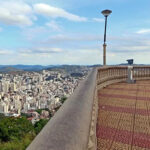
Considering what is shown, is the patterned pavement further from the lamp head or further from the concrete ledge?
the lamp head

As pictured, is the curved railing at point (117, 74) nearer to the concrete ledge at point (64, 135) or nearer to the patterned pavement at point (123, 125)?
the patterned pavement at point (123, 125)

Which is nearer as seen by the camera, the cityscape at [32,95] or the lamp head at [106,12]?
the lamp head at [106,12]

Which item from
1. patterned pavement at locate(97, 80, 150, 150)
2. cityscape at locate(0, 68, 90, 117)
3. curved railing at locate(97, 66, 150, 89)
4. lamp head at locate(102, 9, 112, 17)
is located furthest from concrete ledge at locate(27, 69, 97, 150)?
cityscape at locate(0, 68, 90, 117)

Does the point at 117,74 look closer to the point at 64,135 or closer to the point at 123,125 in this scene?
the point at 123,125

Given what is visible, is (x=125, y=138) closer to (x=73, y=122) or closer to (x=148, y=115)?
(x=148, y=115)

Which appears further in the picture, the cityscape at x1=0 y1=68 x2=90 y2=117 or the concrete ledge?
the cityscape at x1=0 y1=68 x2=90 y2=117

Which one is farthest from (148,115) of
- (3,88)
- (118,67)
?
(3,88)

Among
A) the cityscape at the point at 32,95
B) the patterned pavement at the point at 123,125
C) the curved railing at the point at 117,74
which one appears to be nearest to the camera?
the patterned pavement at the point at 123,125

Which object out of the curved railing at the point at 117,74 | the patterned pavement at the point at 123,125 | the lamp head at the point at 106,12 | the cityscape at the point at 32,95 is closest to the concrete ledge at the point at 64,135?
the patterned pavement at the point at 123,125

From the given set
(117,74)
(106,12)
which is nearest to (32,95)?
(117,74)

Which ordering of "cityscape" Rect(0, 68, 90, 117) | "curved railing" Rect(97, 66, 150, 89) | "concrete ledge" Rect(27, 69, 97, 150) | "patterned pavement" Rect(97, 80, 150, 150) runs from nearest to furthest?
"concrete ledge" Rect(27, 69, 97, 150), "patterned pavement" Rect(97, 80, 150, 150), "curved railing" Rect(97, 66, 150, 89), "cityscape" Rect(0, 68, 90, 117)

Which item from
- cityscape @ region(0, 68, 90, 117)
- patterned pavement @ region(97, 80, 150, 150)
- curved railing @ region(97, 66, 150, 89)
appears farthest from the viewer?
cityscape @ region(0, 68, 90, 117)

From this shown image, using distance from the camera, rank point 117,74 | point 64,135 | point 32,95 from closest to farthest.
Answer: point 64,135, point 117,74, point 32,95

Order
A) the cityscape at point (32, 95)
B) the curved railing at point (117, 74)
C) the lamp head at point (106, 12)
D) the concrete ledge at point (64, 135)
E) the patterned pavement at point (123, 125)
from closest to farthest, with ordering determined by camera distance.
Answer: the concrete ledge at point (64, 135)
the patterned pavement at point (123, 125)
the curved railing at point (117, 74)
the lamp head at point (106, 12)
the cityscape at point (32, 95)
